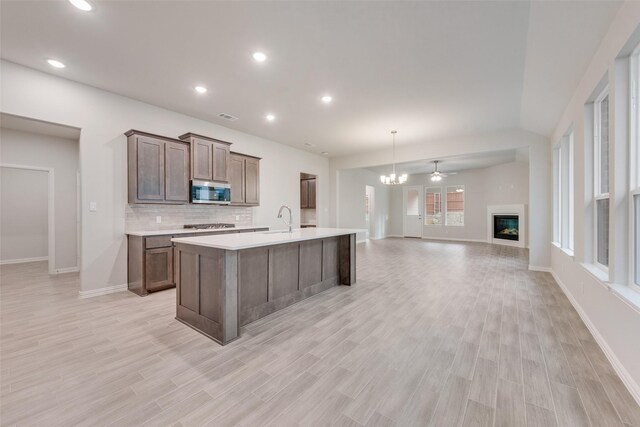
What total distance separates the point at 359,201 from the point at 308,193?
218cm

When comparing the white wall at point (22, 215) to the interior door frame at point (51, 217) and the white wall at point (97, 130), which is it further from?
the white wall at point (97, 130)

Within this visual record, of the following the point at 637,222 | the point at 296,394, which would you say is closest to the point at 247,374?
the point at 296,394

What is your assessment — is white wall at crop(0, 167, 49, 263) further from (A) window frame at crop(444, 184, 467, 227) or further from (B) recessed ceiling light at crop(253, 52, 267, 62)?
(A) window frame at crop(444, 184, 467, 227)

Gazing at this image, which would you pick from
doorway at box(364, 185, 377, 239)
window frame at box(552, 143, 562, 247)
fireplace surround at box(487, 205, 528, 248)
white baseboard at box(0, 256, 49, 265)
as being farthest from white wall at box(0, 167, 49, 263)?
fireplace surround at box(487, 205, 528, 248)

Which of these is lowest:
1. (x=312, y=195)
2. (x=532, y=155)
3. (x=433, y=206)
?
(x=433, y=206)

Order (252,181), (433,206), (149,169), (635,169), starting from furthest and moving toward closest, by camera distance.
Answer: (433,206) → (252,181) → (149,169) → (635,169)

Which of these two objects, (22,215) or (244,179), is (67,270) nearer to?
(22,215)

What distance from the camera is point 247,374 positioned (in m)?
1.91

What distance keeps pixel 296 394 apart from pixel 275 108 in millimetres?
4194

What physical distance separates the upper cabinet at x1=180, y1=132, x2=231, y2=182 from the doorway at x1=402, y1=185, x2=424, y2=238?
8821mm

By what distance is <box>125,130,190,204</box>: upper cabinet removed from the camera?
156 inches

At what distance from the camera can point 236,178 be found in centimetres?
545

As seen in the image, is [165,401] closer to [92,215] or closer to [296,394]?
[296,394]

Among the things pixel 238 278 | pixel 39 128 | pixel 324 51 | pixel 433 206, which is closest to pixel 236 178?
pixel 324 51
